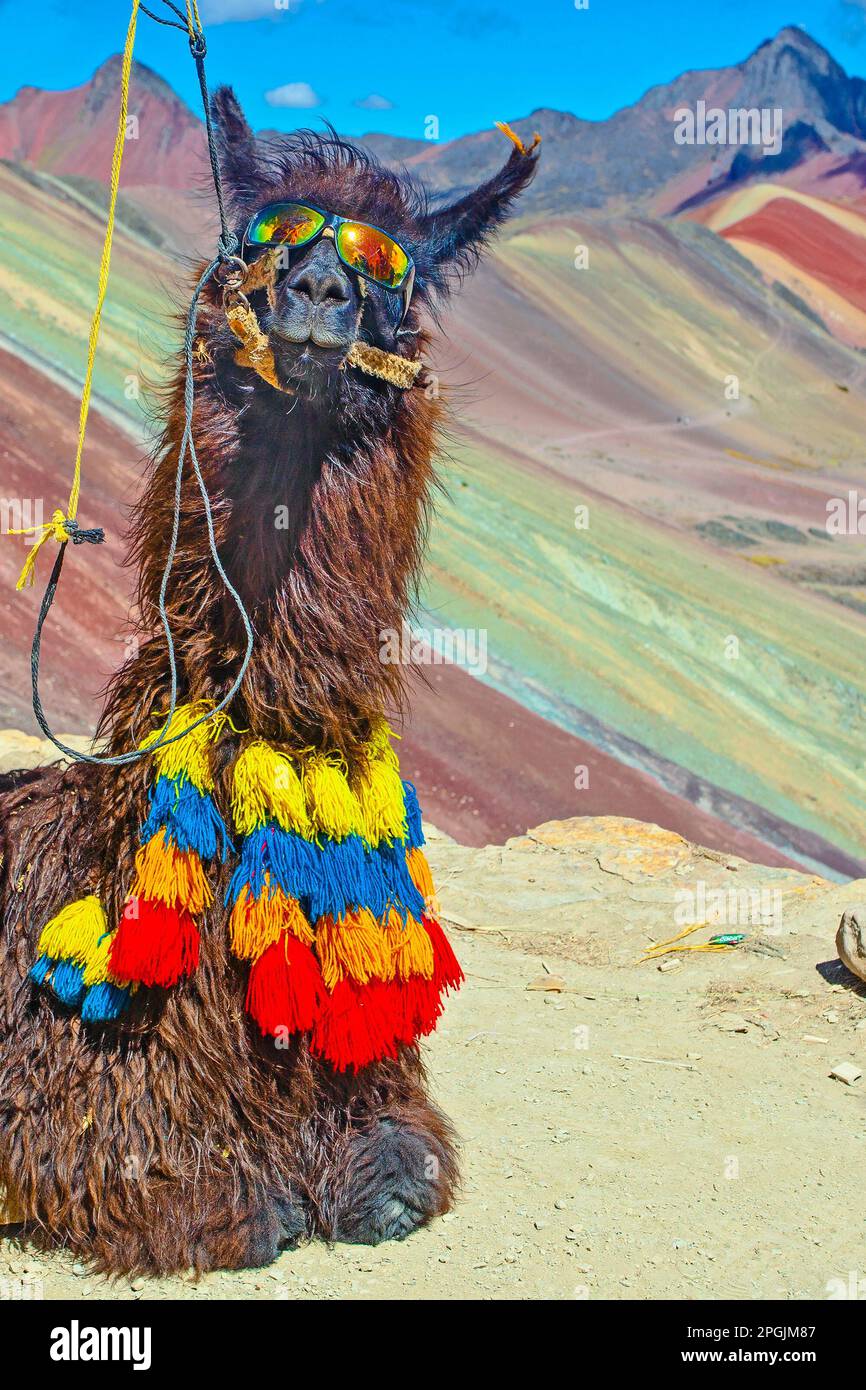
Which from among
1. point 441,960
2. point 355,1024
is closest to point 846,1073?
point 441,960

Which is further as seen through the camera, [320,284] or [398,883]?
[398,883]

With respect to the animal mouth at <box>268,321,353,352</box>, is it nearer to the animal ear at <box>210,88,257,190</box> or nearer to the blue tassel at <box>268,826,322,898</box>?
the animal ear at <box>210,88,257,190</box>

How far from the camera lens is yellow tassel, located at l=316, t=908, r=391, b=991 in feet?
10.3

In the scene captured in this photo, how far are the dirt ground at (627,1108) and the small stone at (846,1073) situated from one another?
1.4 inches

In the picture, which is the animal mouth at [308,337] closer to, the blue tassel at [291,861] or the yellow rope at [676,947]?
the blue tassel at [291,861]

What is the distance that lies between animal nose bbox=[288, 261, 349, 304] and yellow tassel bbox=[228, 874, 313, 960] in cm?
132

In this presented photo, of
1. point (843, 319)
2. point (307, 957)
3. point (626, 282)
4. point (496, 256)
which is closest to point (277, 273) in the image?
point (307, 957)

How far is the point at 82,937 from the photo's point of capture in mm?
3111

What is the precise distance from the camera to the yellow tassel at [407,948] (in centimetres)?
323

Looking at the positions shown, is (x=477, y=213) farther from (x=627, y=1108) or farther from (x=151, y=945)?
(x=627, y=1108)

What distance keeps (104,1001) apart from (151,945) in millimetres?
233

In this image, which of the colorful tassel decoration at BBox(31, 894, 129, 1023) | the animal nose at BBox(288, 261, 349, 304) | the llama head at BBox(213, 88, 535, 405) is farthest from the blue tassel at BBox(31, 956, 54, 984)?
the animal nose at BBox(288, 261, 349, 304)

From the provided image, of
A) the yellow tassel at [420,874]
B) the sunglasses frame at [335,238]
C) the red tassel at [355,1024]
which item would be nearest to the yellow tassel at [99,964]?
the red tassel at [355,1024]
